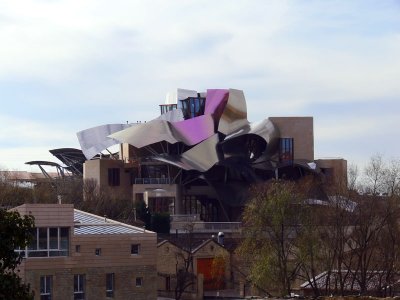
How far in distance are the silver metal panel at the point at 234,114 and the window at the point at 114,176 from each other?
37.6ft

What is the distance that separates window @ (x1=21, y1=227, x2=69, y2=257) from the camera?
3997 cm

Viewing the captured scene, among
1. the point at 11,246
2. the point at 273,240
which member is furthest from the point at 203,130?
the point at 11,246

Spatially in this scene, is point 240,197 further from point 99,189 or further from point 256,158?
point 99,189

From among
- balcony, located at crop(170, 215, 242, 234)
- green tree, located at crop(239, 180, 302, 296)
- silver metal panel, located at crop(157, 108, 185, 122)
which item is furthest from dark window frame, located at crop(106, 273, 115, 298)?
silver metal panel, located at crop(157, 108, 185, 122)

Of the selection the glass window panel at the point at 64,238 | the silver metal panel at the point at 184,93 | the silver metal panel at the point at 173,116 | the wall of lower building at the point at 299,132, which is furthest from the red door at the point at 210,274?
the silver metal panel at the point at 184,93

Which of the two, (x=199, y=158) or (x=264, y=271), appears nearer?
(x=264, y=271)

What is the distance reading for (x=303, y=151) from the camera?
3900 inches

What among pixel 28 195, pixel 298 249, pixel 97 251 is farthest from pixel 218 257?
pixel 28 195

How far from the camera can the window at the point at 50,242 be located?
1574 inches

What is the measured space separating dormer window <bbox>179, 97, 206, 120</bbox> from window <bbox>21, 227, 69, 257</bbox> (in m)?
65.0

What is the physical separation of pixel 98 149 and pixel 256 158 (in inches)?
733

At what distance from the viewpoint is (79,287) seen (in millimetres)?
41656

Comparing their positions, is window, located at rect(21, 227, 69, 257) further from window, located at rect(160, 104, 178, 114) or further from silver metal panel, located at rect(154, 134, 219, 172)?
window, located at rect(160, 104, 178, 114)

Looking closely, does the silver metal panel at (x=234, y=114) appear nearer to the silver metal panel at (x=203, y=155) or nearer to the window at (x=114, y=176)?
the silver metal panel at (x=203, y=155)
